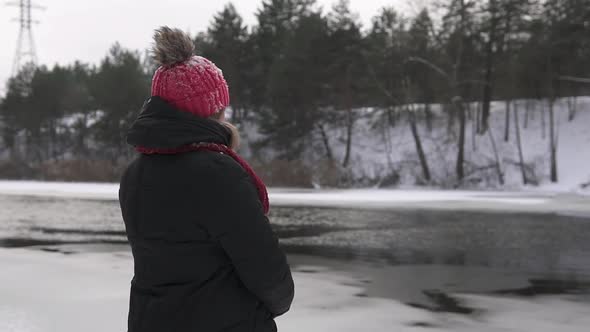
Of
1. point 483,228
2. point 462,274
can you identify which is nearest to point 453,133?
point 483,228

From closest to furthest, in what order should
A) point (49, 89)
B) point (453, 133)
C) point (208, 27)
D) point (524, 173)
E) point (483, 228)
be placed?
point (483, 228) → point (524, 173) → point (453, 133) → point (208, 27) → point (49, 89)

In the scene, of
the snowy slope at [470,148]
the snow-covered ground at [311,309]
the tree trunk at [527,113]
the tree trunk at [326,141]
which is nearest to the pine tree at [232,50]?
the snowy slope at [470,148]

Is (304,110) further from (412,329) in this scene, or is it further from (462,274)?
(412,329)

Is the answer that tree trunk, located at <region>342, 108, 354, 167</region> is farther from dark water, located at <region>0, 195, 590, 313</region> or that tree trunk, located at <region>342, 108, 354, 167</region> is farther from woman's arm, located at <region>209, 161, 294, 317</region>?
woman's arm, located at <region>209, 161, 294, 317</region>

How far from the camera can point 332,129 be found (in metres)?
41.4

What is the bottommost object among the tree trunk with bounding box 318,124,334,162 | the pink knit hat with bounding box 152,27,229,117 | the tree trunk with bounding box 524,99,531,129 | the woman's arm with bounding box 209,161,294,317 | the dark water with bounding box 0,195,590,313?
the dark water with bounding box 0,195,590,313

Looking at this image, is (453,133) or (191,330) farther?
(453,133)

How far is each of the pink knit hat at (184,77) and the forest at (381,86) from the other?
98.9 ft

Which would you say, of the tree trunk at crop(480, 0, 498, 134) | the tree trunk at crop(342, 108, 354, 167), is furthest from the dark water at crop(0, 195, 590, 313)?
the tree trunk at crop(342, 108, 354, 167)

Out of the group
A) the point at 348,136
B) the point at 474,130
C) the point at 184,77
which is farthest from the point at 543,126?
the point at 184,77

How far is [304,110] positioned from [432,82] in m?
8.63

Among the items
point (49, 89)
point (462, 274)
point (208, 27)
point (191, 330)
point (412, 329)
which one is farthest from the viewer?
point (49, 89)

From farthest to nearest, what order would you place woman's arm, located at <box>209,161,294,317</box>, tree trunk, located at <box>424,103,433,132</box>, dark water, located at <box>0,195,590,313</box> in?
1. tree trunk, located at <box>424,103,433,132</box>
2. dark water, located at <box>0,195,590,313</box>
3. woman's arm, located at <box>209,161,294,317</box>

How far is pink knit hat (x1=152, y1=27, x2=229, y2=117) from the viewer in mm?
2035
